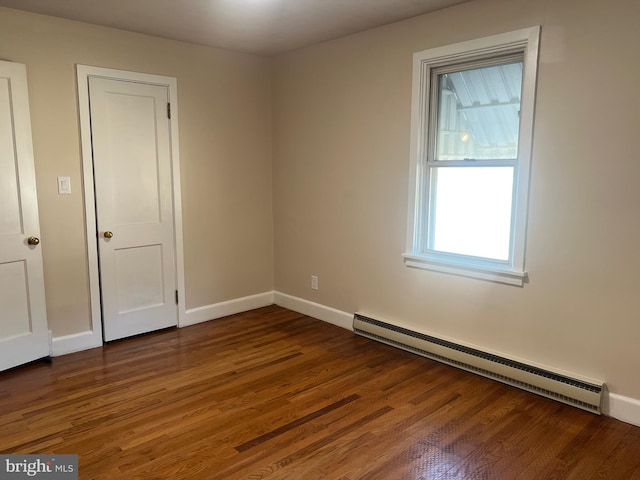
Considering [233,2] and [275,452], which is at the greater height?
[233,2]

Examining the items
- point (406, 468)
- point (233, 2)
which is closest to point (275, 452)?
point (406, 468)

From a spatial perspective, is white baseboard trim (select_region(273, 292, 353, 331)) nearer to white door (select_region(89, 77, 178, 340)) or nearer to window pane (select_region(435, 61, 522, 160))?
white door (select_region(89, 77, 178, 340))

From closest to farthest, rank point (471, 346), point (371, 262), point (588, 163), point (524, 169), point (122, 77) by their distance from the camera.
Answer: point (588, 163)
point (524, 169)
point (471, 346)
point (122, 77)
point (371, 262)

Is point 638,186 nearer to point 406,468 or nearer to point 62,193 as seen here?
point 406,468

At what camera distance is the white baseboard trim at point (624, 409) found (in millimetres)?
2566

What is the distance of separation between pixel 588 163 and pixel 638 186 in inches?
10.8

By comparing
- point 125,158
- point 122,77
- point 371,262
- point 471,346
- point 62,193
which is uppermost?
point 122,77

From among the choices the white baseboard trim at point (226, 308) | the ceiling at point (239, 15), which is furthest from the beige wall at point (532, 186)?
the white baseboard trim at point (226, 308)

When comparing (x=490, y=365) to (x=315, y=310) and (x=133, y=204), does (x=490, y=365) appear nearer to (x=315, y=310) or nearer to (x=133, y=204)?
(x=315, y=310)

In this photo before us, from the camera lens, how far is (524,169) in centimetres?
286

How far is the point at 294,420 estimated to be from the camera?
2.62 metres

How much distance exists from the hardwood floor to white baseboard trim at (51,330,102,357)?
0.25 ft

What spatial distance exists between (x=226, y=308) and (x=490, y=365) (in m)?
2.44

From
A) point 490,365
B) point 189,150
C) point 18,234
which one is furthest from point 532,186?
point 18,234
